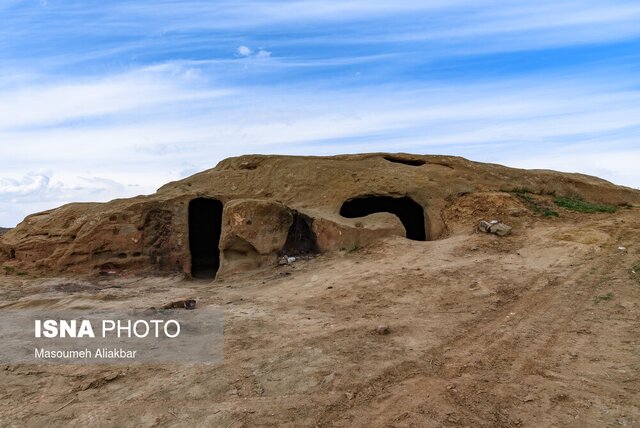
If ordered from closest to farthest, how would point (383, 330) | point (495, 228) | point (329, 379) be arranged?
point (329, 379), point (383, 330), point (495, 228)

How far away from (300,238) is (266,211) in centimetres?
89

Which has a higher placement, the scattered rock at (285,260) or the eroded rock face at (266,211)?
the eroded rock face at (266,211)

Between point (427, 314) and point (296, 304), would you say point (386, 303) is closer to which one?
point (427, 314)

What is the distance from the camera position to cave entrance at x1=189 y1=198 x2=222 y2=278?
43.4 feet

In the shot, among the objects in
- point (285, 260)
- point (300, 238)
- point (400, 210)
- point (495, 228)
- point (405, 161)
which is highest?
point (405, 161)

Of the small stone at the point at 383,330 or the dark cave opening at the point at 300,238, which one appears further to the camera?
the dark cave opening at the point at 300,238

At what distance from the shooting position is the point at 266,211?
10.4 meters

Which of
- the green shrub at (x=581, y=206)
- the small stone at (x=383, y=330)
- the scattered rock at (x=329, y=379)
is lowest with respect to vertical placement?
the scattered rock at (x=329, y=379)

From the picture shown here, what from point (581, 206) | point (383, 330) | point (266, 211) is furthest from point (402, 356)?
point (581, 206)

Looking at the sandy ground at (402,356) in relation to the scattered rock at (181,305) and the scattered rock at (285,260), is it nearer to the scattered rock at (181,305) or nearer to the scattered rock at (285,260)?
the scattered rock at (181,305)

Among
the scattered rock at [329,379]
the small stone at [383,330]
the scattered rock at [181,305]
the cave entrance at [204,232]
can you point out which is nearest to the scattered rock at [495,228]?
the small stone at [383,330]

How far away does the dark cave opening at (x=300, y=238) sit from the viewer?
414 inches

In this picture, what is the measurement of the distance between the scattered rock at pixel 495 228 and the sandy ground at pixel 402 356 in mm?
991

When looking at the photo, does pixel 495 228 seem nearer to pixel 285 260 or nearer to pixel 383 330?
pixel 285 260
